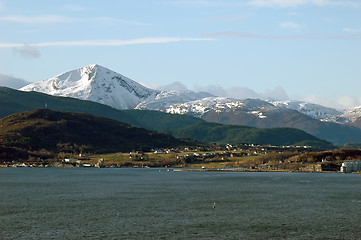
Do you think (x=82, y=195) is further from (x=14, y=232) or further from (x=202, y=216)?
(x=14, y=232)

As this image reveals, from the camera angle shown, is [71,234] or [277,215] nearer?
[71,234]

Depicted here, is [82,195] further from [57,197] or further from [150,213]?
[150,213]

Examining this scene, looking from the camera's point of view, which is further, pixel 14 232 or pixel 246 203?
pixel 246 203

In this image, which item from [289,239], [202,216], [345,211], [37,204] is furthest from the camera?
[37,204]

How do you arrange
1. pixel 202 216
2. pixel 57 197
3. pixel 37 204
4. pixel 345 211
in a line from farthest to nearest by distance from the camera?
1. pixel 57 197
2. pixel 37 204
3. pixel 345 211
4. pixel 202 216

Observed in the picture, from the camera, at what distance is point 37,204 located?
507 feet

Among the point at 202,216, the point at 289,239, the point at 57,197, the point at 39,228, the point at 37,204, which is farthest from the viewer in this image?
the point at 57,197

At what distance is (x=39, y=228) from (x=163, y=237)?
2524 cm

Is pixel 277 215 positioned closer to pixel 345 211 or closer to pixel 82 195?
pixel 345 211

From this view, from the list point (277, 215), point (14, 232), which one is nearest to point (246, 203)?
point (277, 215)

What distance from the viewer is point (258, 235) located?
10600 centimetres

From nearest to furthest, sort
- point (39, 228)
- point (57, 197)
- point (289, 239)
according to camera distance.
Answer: point (289, 239) → point (39, 228) → point (57, 197)

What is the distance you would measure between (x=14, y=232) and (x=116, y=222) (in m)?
21.1

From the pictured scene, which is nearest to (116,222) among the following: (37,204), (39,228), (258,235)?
(39,228)
